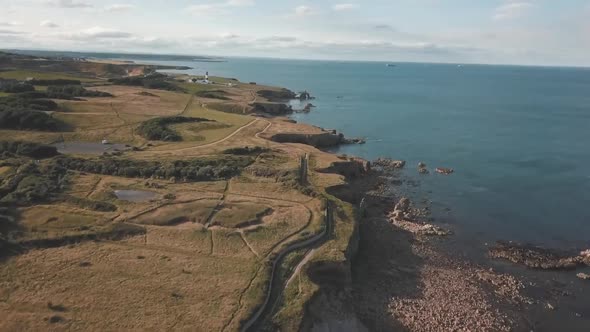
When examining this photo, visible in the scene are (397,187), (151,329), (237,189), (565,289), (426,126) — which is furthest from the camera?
(426,126)

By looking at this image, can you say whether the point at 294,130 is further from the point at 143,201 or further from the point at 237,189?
the point at 143,201

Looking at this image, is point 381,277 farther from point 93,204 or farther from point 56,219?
point 56,219

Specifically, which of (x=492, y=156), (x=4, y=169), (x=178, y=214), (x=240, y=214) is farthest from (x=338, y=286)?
(x=492, y=156)

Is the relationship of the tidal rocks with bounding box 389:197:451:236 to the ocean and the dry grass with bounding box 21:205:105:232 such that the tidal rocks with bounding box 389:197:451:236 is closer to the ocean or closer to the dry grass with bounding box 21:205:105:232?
the ocean

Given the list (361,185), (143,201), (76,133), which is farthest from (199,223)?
(76,133)

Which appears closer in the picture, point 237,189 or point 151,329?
point 151,329

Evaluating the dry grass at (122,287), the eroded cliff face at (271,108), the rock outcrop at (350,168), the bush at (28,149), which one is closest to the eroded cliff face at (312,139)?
the rock outcrop at (350,168)

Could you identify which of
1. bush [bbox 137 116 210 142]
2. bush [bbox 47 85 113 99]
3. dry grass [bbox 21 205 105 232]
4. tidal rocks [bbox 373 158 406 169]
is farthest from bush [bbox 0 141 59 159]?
tidal rocks [bbox 373 158 406 169]
